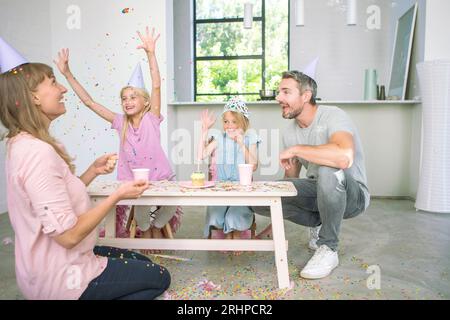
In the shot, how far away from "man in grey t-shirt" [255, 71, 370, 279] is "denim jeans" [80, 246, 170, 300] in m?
0.80

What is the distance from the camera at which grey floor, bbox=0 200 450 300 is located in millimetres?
1943

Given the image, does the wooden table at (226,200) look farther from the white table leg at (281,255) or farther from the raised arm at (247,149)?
the raised arm at (247,149)

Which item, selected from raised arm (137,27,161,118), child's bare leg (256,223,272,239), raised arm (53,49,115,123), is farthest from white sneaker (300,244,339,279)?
raised arm (53,49,115,123)

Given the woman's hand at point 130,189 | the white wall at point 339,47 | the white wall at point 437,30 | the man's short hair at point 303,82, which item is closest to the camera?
the woman's hand at point 130,189

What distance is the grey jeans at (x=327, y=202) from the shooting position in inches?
84.7

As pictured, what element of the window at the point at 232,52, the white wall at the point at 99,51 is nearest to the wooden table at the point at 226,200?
the white wall at the point at 99,51

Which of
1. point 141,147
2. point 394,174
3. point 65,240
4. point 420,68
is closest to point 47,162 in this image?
point 65,240

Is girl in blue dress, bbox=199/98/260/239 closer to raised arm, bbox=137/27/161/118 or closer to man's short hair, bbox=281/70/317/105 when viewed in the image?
raised arm, bbox=137/27/161/118

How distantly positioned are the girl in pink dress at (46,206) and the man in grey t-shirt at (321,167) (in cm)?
99

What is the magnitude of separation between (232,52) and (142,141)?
5.44 metres

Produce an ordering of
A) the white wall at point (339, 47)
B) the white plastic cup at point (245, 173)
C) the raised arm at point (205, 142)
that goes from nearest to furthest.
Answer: the white plastic cup at point (245, 173)
the raised arm at point (205, 142)
the white wall at point (339, 47)

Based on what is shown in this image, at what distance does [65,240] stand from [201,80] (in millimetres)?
6680

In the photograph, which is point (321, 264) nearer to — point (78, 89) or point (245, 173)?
point (245, 173)

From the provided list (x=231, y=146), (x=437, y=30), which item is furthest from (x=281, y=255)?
(x=437, y=30)
